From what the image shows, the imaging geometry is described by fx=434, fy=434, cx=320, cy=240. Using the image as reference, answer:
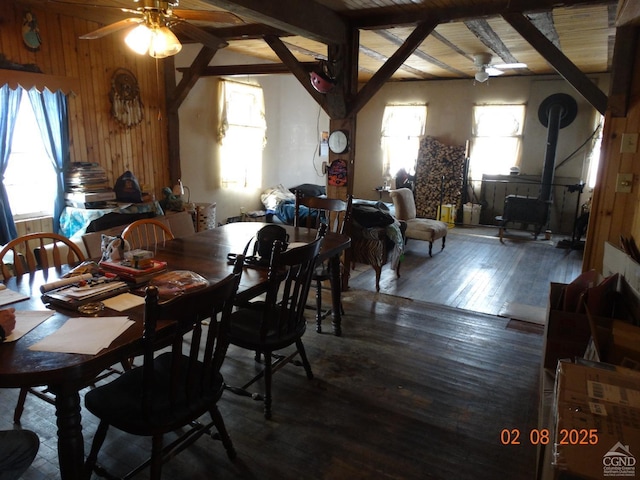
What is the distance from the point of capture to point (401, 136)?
8.18 m

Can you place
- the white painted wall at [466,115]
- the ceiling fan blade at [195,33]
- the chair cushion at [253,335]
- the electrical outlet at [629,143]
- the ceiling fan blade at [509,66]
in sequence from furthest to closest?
1. the white painted wall at [466,115]
2. the ceiling fan blade at [509,66]
3. the electrical outlet at [629,143]
4. the ceiling fan blade at [195,33]
5. the chair cushion at [253,335]

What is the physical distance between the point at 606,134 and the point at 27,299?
136 inches

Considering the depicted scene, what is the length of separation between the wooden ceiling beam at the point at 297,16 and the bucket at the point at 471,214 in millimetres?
4600

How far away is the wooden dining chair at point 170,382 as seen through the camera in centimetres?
135

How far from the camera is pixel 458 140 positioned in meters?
7.74

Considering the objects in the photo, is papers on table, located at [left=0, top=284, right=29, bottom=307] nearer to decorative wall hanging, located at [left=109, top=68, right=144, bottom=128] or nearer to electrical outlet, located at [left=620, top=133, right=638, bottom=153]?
decorative wall hanging, located at [left=109, top=68, right=144, bottom=128]

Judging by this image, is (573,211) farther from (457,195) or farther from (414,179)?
(414,179)

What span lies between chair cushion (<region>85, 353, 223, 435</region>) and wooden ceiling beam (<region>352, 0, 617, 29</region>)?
3243mm

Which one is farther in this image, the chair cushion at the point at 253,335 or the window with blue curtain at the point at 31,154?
the window with blue curtain at the point at 31,154

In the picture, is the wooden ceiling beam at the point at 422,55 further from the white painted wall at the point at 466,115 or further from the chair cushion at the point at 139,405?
the chair cushion at the point at 139,405

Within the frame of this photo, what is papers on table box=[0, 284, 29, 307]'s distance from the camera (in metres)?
1.67

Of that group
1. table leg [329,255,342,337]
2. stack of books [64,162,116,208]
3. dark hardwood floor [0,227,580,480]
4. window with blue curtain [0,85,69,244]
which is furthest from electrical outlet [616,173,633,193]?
window with blue curtain [0,85,69,244]

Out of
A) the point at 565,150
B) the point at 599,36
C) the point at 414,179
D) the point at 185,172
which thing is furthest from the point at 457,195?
the point at 185,172

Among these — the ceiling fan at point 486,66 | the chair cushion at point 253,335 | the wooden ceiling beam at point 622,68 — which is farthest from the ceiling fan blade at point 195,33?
the ceiling fan at point 486,66
